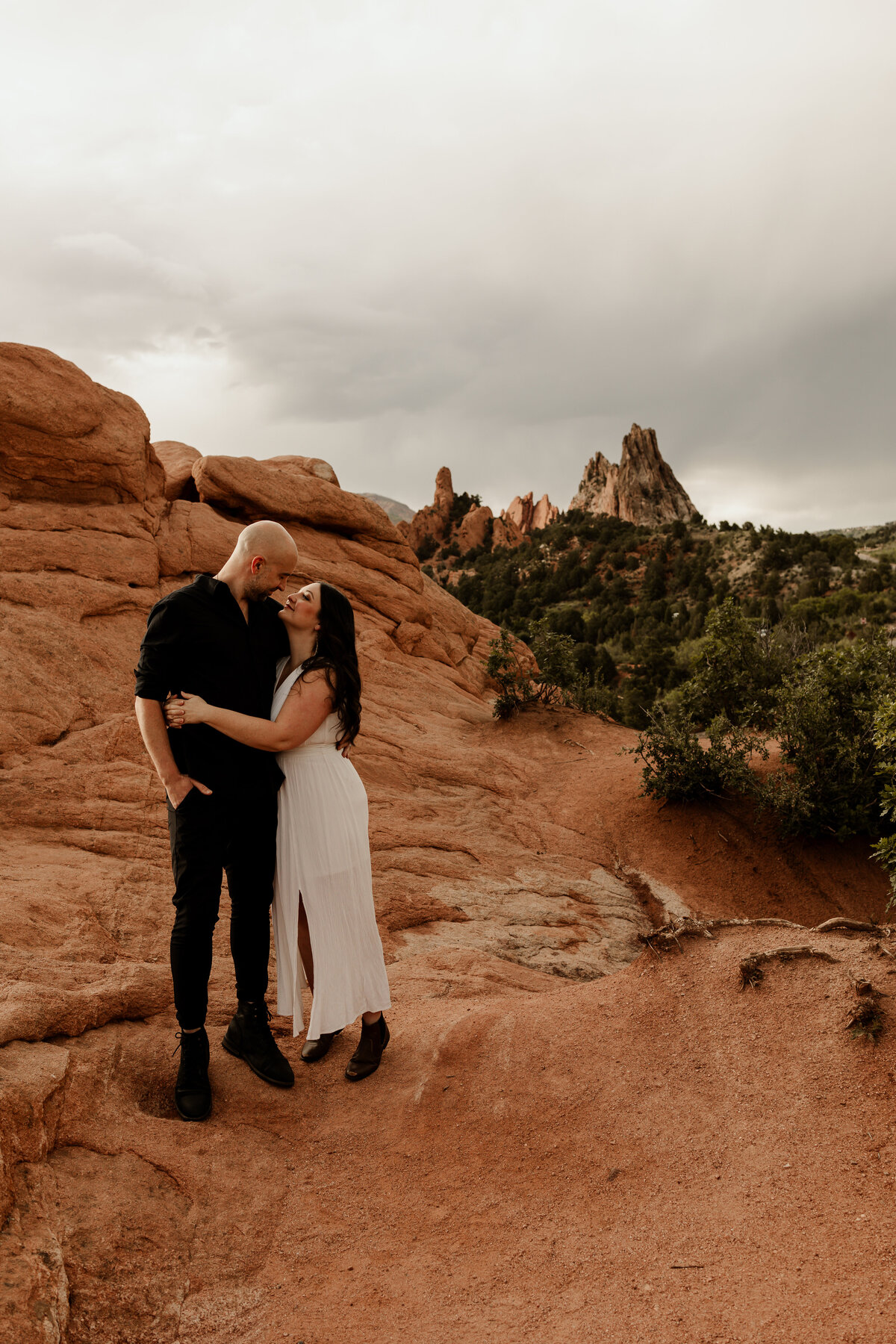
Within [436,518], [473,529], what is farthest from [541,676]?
[436,518]

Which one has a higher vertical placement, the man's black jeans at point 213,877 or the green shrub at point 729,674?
the green shrub at point 729,674

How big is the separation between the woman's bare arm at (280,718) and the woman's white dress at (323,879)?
108 millimetres

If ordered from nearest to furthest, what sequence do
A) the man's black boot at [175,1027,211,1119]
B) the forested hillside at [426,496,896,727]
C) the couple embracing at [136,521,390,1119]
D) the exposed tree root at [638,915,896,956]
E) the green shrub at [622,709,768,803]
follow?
the man's black boot at [175,1027,211,1119] → the couple embracing at [136,521,390,1119] → the exposed tree root at [638,915,896,956] → the green shrub at [622,709,768,803] → the forested hillside at [426,496,896,727]

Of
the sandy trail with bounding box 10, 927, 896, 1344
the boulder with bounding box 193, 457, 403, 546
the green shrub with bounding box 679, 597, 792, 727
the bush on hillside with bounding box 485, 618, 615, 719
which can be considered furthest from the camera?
the bush on hillside with bounding box 485, 618, 615, 719

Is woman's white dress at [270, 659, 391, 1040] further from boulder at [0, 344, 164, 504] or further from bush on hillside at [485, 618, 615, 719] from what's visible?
bush on hillside at [485, 618, 615, 719]

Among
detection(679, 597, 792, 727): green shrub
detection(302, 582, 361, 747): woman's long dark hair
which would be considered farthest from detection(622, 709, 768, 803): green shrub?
detection(302, 582, 361, 747): woman's long dark hair

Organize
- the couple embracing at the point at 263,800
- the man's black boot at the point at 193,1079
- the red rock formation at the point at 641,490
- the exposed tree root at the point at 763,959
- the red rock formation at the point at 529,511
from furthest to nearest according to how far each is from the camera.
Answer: the red rock formation at the point at 529,511 < the red rock formation at the point at 641,490 < the exposed tree root at the point at 763,959 < the couple embracing at the point at 263,800 < the man's black boot at the point at 193,1079

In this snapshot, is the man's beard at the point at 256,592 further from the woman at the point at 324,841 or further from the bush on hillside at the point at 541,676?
the bush on hillside at the point at 541,676

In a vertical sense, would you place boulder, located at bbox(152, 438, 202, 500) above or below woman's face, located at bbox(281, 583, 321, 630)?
above

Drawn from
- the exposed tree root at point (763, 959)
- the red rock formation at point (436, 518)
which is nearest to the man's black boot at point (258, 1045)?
the exposed tree root at point (763, 959)

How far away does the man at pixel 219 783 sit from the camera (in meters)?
3.57

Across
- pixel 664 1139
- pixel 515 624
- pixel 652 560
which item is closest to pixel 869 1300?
pixel 664 1139

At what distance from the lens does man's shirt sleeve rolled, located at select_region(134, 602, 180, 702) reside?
11.7 ft

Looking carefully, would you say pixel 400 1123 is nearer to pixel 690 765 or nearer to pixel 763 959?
pixel 763 959
